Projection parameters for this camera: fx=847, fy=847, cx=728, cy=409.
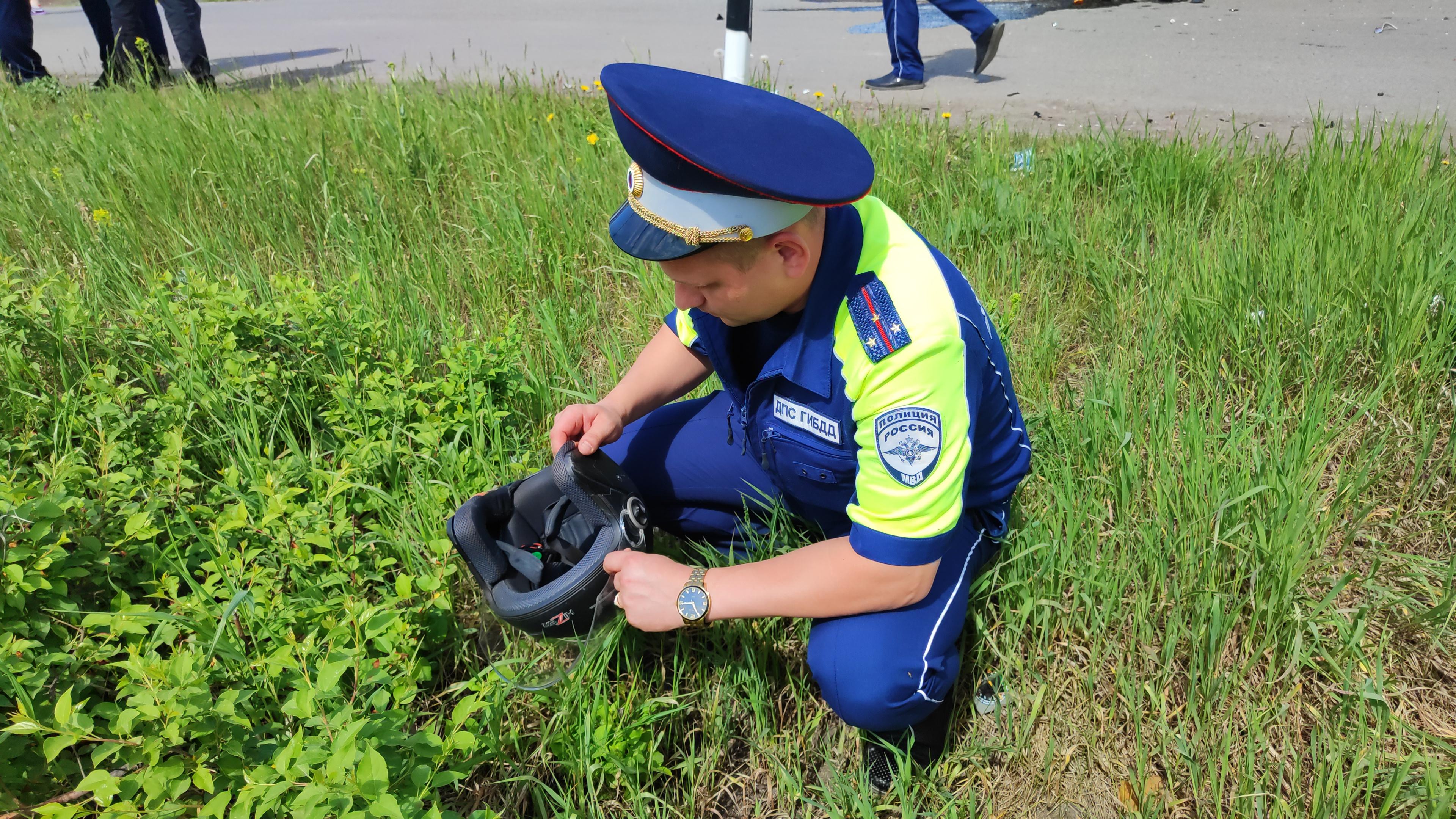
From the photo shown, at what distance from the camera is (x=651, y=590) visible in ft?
4.77

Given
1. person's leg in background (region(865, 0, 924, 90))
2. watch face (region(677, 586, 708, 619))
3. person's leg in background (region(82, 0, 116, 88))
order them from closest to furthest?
watch face (region(677, 586, 708, 619)), person's leg in background (region(865, 0, 924, 90)), person's leg in background (region(82, 0, 116, 88))

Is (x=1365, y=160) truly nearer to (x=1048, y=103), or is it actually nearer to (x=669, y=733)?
(x=1048, y=103)

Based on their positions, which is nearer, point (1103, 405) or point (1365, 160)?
point (1103, 405)

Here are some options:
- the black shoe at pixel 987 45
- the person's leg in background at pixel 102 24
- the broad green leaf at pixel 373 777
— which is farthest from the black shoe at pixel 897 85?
the person's leg in background at pixel 102 24

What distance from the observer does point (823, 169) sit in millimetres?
1229

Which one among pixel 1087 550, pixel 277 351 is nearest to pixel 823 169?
pixel 1087 550

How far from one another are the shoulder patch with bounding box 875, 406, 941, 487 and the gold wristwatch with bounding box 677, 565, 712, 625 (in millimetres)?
384

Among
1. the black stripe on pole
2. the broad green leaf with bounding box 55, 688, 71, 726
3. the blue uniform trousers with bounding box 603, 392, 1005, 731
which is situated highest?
the black stripe on pole

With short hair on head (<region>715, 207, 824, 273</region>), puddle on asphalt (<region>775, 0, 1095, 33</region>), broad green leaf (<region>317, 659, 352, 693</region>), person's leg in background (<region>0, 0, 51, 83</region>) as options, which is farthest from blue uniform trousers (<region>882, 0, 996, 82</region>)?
person's leg in background (<region>0, 0, 51, 83</region>)

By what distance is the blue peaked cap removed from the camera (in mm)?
1202

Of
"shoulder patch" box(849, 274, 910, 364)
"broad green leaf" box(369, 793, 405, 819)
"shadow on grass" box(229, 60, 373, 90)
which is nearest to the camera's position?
"broad green leaf" box(369, 793, 405, 819)

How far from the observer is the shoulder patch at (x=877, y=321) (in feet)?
4.35

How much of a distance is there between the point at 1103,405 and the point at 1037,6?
699cm

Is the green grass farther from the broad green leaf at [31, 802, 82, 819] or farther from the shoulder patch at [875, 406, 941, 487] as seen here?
the shoulder patch at [875, 406, 941, 487]
